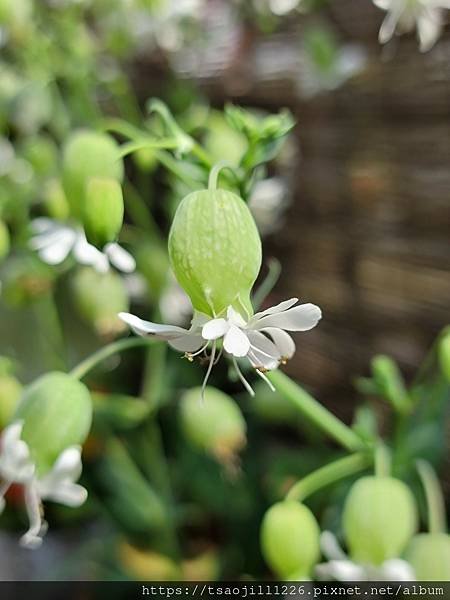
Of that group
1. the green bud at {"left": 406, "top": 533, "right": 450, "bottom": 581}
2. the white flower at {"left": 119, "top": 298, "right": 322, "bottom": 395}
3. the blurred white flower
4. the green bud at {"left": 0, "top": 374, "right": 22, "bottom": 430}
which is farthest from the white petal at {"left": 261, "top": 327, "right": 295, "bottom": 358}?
the blurred white flower

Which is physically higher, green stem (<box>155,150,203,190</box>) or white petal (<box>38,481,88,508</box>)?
green stem (<box>155,150,203,190</box>)

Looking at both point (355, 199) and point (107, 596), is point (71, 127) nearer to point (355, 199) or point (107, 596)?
point (355, 199)

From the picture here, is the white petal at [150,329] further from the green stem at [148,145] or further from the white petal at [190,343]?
the green stem at [148,145]

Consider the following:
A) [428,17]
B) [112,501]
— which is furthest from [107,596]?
[428,17]

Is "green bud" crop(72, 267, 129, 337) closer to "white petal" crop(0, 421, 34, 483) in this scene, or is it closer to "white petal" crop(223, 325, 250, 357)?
"white petal" crop(0, 421, 34, 483)

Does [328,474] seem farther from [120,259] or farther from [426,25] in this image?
[426,25]

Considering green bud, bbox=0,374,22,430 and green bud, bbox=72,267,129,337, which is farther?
green bud, bbox=72,267,129,337

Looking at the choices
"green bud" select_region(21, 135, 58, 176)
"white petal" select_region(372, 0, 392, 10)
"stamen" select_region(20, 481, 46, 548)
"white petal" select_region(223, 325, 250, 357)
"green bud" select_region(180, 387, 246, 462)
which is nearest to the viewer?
"white petal" select_region(223, 325, 250, 357)

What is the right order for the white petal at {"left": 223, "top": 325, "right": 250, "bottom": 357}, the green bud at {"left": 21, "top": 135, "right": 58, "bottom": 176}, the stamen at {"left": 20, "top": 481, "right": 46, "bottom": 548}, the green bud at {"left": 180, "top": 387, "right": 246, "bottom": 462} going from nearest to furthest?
the white petal at {"left": 223, "top": 325, "right": 250, "bottom": 357} < the stamen at {"left": 20, "top": 481, "right": 46, "bottom": 548} < the green bud at {"left": 180, "top": 387, "right": 246, "bottom": 462} < the green bud at {"left": 21, "top": 135, "right": 58, "bottom": 176}
